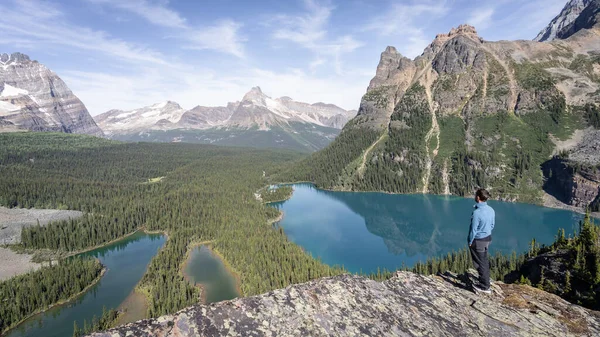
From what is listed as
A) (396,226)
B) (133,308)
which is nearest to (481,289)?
(133,308)

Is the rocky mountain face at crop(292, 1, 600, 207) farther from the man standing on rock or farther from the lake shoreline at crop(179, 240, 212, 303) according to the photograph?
the man standing on rock

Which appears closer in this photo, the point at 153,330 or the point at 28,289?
the point at 153,330

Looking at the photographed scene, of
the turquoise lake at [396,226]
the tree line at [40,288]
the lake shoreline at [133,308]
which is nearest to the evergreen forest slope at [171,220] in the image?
the lake shoreline at [133,308]

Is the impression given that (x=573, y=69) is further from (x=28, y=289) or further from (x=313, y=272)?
(x=28, y=289)

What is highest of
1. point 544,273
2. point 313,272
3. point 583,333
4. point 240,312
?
point 240,312

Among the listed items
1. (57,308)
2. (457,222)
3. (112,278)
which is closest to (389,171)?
(457,222)

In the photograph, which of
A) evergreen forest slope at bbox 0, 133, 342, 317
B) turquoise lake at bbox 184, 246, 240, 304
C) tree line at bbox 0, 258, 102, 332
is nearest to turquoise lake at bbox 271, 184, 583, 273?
evergreen forest slope at bbox 0, 133, 342, 317
